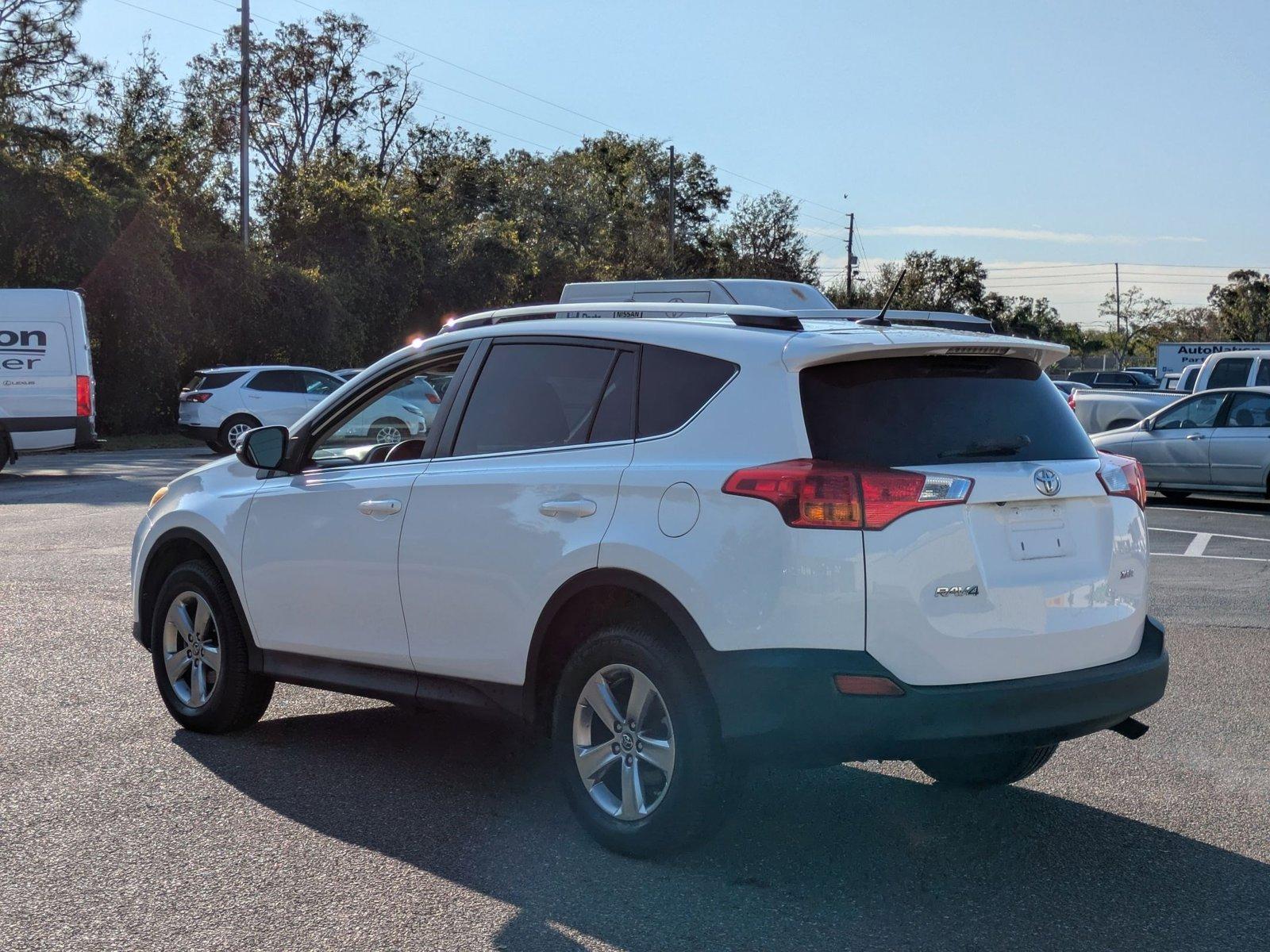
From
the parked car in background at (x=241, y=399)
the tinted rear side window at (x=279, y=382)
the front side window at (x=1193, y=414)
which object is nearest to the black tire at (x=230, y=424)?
the parked car in background at (x=241, y=399)

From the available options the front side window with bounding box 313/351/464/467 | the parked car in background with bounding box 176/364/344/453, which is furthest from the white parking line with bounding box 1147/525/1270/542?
the parked car in background with bounding box 176/364/344/453

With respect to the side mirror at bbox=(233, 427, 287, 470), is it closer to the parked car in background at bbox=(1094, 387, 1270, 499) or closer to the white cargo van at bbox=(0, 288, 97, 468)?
the parked car in background at bbox=(1094, 387, 1270, 499)

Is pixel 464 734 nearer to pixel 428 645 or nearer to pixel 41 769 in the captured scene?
pixel 428 645

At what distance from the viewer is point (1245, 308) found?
10112 centimetres

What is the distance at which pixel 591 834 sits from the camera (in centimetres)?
470

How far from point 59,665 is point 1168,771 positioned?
18.1 feet

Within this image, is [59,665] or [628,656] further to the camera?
[59,665]

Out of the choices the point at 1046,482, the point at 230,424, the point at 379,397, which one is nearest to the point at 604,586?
the point at 1046,482

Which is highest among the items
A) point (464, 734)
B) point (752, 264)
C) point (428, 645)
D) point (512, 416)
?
point (752, 264)

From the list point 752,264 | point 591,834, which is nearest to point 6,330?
point 591,834

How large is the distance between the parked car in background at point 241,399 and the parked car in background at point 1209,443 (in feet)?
49.4

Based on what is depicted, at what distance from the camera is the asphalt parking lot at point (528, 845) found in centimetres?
401

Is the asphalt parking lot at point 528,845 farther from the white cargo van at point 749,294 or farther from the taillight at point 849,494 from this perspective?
the white cargo van at point 749,294

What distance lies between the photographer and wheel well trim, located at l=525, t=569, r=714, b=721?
4.32m
